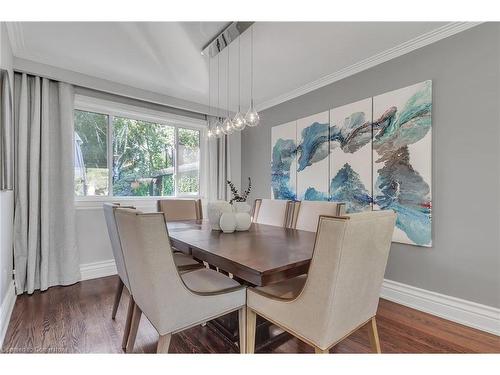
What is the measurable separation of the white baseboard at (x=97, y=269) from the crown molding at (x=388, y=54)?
3.23 meters

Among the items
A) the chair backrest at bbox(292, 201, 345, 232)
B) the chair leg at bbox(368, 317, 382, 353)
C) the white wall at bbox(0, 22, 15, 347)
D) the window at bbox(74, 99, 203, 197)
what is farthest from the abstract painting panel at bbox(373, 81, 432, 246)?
the white wall at bbox(0, 22, 15, 347)

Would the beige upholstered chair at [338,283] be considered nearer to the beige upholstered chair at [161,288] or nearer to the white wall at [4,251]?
the beige upholstered chair at [161,288]

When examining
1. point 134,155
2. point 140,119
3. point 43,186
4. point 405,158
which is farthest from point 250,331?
point 140,119

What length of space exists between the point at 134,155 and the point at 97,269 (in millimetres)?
1530

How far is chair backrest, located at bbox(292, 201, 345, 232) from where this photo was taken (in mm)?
2070

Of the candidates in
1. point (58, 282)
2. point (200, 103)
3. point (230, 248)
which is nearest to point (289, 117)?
point (200, 103)

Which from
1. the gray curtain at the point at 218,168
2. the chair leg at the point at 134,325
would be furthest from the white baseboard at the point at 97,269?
the chair leg at the point at 134,325

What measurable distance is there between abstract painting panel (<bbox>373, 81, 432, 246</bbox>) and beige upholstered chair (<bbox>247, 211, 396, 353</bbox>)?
4.13ft

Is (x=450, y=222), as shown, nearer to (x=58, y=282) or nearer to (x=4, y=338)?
(x=4, y=338)

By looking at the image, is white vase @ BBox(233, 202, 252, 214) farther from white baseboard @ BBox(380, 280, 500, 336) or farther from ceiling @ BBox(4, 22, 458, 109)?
white baseboard @ BBox(380, 280, 500, 336)

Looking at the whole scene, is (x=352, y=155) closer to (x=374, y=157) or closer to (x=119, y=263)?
(x=374, y=157)

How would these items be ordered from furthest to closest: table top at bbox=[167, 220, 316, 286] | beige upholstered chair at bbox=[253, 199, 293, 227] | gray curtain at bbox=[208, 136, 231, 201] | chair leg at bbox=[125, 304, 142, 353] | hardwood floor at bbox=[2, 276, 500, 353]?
gray curtain at bbox=[208, 136, 231, 201] < beige upholstered chair at bbox=[253, 199, 293, 227] < hardwood floor at bbox=[2, 276, 500, 353] < chair leg at bbox=[125, 304, 142, 353] < table top at bbox=[167, 220, 316, 286]

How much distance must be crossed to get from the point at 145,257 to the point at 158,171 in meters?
2.76
